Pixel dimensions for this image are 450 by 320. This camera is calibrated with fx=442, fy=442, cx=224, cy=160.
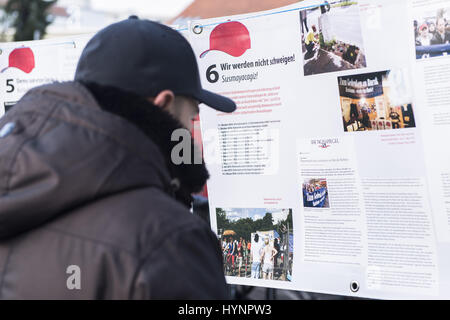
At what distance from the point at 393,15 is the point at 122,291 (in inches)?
57.9

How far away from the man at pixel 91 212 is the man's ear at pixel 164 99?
142 mm

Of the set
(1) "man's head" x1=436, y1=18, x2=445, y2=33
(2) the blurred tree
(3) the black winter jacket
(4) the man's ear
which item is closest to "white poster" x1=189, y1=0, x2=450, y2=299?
(1) "man's head" x1=436, y1=18, x2=445, y2=33

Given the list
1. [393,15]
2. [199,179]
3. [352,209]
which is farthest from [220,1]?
[199,179]

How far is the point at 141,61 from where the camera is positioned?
1.24 m

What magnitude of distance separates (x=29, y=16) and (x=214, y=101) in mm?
18648

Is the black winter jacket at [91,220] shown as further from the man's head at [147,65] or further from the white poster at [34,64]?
the white poster at [34,64]

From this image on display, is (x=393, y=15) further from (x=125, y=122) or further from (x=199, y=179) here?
(x=125, y=122)

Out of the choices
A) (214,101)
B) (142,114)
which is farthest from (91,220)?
(214,101)

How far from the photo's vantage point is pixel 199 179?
1.31m

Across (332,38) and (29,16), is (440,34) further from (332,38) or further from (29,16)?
(29,16)

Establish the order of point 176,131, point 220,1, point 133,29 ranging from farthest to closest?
point 220,1 → point 133,29 → point 176,131

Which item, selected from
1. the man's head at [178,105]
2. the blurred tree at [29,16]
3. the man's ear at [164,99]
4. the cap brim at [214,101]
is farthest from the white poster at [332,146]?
the blurred tree at [29,16]

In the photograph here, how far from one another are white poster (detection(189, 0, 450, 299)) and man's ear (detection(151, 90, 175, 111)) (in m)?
0.85

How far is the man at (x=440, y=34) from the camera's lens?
1.65 m
